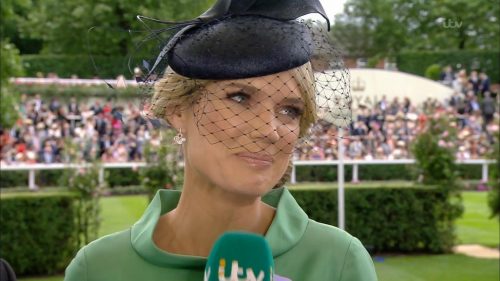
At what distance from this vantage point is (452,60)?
105 feet

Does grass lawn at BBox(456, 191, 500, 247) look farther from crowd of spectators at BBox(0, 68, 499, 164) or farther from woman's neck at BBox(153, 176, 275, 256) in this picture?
woman's neck at BBox(153, 176, 275, 256)

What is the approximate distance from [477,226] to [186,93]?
13352 mm

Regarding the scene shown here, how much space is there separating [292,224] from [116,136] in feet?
59.4

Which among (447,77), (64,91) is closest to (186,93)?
(64,91)

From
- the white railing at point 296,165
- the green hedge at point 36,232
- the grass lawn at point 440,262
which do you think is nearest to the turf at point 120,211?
the grass lawn at point 440,262

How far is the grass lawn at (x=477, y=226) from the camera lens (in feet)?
43.2

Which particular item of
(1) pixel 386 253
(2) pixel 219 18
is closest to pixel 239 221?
(2) pixel 219 18

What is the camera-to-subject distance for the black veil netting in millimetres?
1874

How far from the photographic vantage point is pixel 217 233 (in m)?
2.02

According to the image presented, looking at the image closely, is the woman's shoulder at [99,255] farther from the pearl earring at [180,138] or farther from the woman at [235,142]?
the pearl earring at [180,138]

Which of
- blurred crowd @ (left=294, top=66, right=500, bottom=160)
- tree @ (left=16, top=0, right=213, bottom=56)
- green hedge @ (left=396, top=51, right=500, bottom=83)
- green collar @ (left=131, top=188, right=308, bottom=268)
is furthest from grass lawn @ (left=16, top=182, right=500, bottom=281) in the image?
green hedge @ (left=396, top=51, right=500, bottom=83)

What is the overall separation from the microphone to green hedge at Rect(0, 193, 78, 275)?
889cm

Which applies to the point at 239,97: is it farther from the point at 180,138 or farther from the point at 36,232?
the point at 36,232

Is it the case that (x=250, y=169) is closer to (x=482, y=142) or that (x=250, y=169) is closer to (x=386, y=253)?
(x=386, y=253)
